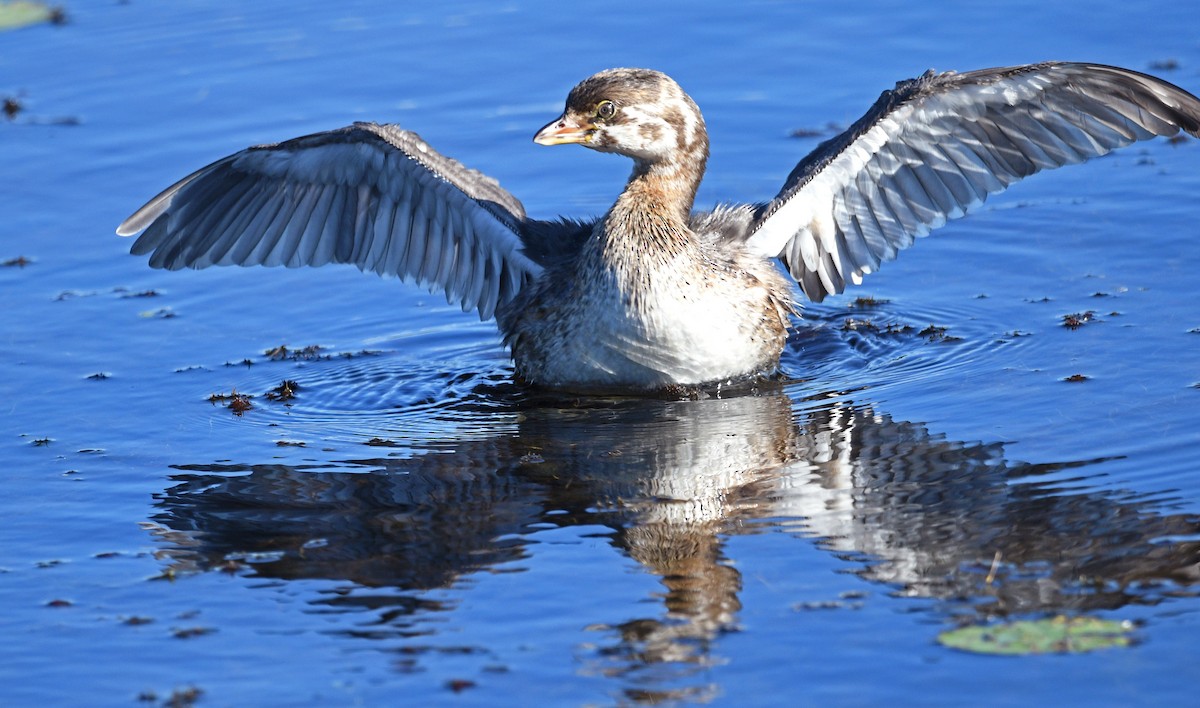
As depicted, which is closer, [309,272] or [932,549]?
[932,549]

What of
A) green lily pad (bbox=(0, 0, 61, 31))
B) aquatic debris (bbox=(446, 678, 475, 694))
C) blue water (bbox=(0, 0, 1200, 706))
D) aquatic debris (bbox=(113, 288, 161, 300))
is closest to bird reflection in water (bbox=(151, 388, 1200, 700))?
blue water (bbox=(0, 0, 1200, 706))

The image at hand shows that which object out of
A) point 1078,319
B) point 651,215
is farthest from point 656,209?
point 1078,319

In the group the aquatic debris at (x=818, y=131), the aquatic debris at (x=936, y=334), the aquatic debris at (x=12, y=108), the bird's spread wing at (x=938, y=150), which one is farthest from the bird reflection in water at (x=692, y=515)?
the aquatic debris at (x=12, y=108)

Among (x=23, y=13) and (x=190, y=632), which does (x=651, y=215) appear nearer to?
(x=190, y=632)

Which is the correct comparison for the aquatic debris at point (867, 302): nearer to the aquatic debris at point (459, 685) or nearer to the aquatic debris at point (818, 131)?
the aquatic debris at point (818, 131)

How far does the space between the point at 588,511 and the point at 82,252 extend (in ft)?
15.9

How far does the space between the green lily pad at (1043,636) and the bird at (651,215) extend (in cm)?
286

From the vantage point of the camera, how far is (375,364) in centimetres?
837

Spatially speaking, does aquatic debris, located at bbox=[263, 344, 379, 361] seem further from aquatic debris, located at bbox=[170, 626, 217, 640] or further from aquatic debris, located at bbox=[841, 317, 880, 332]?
aquatic debris, located at bbox=[170, 626, 217, 640]

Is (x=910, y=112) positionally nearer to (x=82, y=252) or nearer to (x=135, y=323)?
(x=135, y=323)

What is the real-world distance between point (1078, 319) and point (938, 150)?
1.12m

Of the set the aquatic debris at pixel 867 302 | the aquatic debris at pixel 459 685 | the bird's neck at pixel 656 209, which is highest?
the bird's neck at pixel 656 209

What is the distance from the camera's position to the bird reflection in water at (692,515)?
5.29 meters

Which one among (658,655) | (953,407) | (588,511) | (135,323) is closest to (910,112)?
(953,407)
